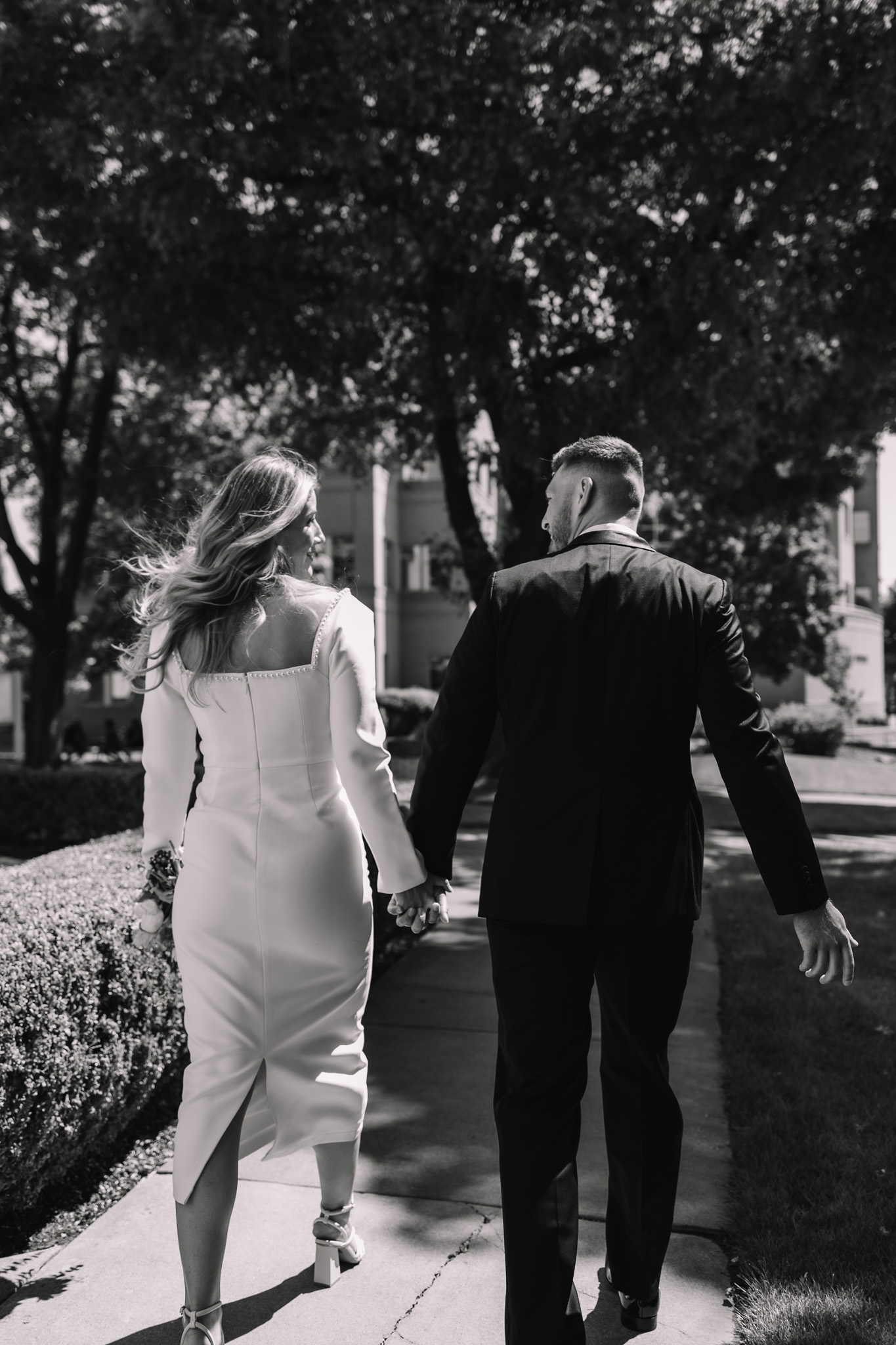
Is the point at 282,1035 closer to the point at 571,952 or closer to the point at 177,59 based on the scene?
the point at 571,952

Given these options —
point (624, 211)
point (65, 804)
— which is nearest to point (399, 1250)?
point (65, 804)

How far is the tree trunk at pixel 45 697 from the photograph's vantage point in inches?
A: 599

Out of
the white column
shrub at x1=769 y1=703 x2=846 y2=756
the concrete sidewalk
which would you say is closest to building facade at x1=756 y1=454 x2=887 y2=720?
shrub at x1=769 y1=703 x2=846 y2=756

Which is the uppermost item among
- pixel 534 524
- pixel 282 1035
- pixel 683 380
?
pixel 683 380

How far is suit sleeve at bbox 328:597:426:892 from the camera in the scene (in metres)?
2.82

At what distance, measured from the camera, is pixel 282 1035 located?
2889mm

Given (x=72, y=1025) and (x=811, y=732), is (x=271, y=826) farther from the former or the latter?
(x=811, y=732)

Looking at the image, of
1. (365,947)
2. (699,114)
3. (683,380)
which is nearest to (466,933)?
(365,947)

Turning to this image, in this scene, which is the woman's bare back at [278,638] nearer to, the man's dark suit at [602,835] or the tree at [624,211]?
the man's dark suit at [602,835]

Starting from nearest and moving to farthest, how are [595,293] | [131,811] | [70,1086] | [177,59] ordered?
1. [70,1086]
2. [177,59]
3. [131,811]
4. [595,293]

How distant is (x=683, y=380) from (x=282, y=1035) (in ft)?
31.9

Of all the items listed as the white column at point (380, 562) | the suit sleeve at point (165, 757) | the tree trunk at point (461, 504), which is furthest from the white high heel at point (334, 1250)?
the white column at point (380, 562)

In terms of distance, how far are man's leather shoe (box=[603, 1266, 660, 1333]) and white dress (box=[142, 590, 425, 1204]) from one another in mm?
861

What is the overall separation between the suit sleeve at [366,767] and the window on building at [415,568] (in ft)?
112
